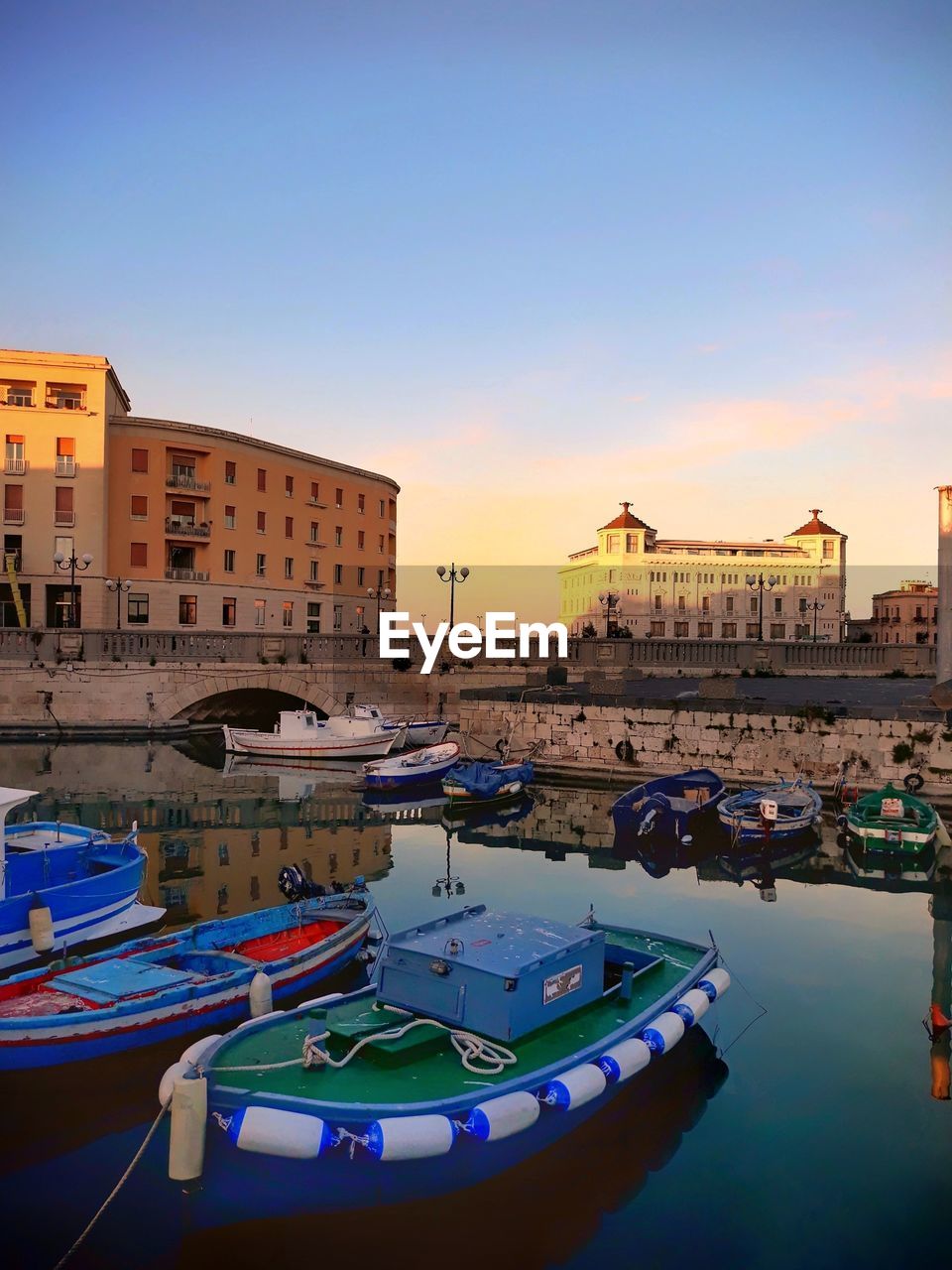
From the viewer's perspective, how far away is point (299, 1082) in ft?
25.4

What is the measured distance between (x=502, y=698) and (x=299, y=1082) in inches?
956

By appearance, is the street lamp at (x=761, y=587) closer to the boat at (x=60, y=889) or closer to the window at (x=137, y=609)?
the boat at (x=60, y=889)

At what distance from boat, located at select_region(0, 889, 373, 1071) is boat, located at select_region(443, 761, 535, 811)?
12.8 m

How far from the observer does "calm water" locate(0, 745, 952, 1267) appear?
7121mm

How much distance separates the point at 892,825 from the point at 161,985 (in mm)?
15111

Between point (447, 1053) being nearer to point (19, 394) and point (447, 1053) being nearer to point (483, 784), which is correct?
point (483, 784)

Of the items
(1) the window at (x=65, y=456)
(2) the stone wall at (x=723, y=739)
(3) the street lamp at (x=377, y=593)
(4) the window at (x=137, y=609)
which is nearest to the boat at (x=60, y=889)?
(2) the stone wall at (x=723, y=739)

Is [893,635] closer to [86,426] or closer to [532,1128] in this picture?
[86,426]

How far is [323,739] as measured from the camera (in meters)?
33.3

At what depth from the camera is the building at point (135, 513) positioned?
153 feet

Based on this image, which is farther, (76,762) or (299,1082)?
(76,762)

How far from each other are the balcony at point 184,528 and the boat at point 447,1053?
43.2 metres

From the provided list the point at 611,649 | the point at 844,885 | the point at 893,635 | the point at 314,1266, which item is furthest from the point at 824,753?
the point at 893,635

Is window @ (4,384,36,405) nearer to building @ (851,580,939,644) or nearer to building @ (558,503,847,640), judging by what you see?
building @ (558,503,847,640)
